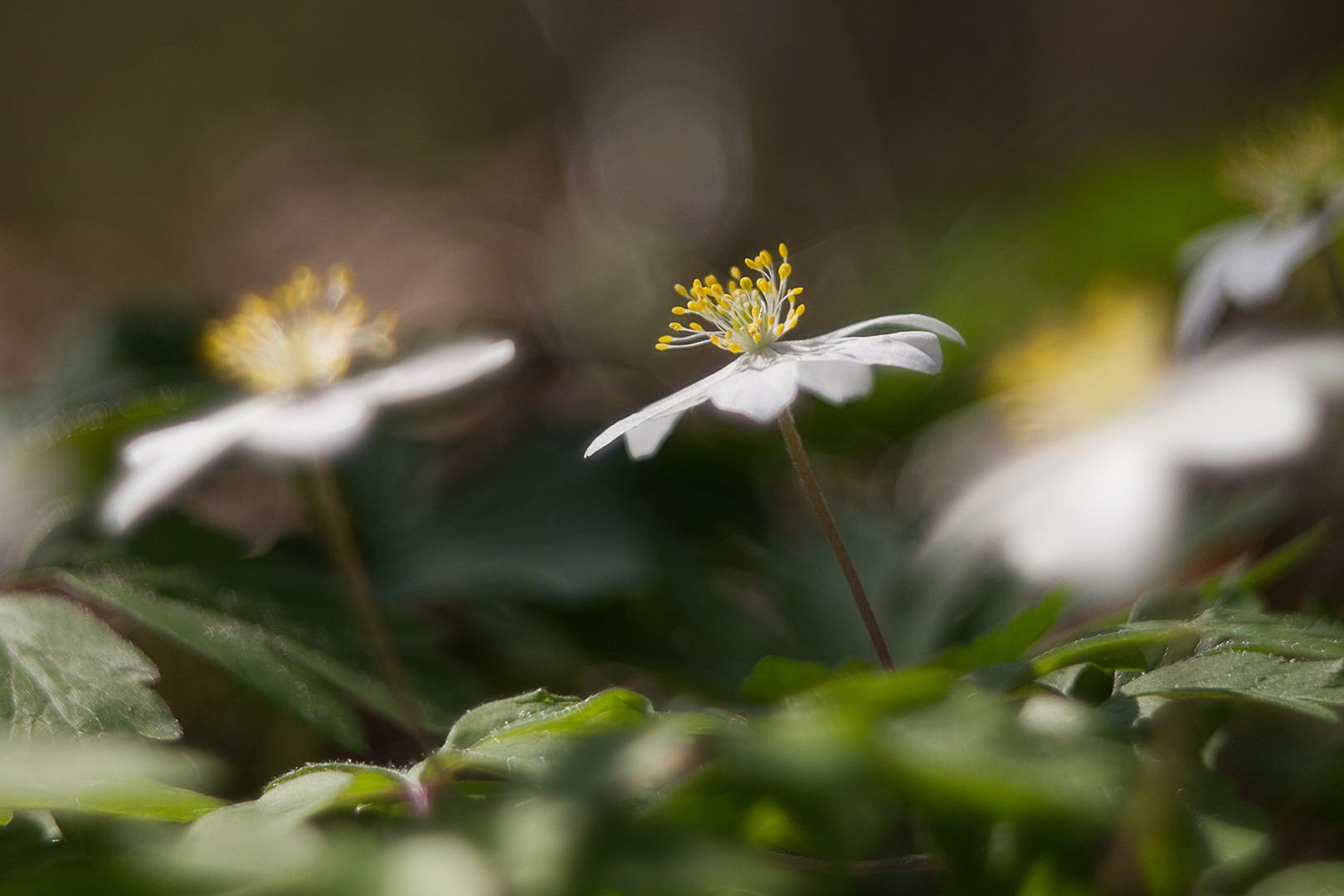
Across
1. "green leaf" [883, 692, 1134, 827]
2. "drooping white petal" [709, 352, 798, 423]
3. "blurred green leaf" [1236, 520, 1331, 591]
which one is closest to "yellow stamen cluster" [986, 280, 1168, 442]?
"blurred green leaf" [1236, 520, 1331, 591]

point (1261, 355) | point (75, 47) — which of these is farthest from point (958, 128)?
point (75, 47)

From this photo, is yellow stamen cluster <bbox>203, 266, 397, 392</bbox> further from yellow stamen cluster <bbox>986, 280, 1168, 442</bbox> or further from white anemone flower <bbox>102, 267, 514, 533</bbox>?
yellow stamen cluster <bbox>986, 280, 1168, 442</bbox>

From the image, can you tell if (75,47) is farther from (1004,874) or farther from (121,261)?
(1004,874)

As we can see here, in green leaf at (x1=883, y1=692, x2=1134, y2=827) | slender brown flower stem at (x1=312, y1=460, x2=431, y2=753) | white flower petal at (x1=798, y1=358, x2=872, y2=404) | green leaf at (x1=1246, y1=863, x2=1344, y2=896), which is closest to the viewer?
green leaf at (x1=883, y1=692, x2=1134, y2=827)

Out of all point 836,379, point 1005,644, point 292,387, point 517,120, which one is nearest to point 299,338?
point 292,387

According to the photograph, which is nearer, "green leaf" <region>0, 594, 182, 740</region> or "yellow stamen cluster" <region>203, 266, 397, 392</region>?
"green leaf" <region>0, 594, 182, 740</region>

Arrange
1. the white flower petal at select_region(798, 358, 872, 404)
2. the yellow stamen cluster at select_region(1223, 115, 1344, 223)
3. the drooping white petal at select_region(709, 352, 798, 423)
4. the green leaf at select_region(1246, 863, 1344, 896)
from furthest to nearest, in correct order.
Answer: the yellow stamen cluster at select_region(1223, 115, 1344, 223) → the white flower petal at select_region(798, 358, 872, 404) → the drooping white petal at select_region(709, 352, 798, 423) → the green leaf at select_region(1246, 863, 1344, 896)
